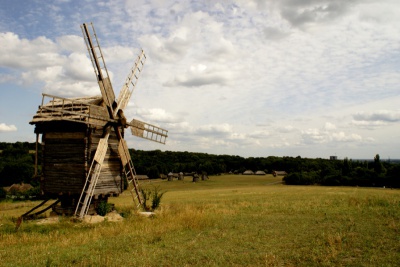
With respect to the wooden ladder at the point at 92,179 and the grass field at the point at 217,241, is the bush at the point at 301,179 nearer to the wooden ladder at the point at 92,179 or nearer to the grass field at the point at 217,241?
the grass field at the point at 217,241

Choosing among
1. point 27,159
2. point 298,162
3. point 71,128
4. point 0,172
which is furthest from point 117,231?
point 298,162

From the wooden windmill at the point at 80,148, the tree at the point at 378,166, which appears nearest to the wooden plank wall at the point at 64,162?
the wooden windmill at the point at 80,148

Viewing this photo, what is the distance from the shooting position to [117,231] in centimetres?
1430

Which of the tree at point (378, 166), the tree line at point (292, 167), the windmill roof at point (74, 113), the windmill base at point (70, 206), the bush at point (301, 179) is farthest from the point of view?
the bush at point (301, 179)

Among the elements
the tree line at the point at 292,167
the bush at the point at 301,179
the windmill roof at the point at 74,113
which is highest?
the windmill roof at the point at 74,113

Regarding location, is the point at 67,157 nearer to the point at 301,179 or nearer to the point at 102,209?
the point at 102,209

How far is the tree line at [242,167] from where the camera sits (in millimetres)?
67188

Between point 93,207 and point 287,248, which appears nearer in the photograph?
point 287,248

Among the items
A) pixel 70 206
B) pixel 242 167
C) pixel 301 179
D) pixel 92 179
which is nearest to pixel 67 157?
pixel 92 179

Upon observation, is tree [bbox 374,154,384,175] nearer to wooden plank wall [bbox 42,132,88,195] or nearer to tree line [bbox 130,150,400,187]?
tree line [bbox 130,150,400,187]

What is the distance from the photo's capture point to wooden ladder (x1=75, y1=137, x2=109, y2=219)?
18.5 meters

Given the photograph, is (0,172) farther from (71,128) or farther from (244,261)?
(244,261)

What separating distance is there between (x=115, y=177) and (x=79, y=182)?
276 cm

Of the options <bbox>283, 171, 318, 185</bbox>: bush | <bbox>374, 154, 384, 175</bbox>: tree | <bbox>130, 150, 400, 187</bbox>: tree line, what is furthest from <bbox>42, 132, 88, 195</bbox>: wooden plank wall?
<bbox>374, 154, 384, 175</bbox>: tree
